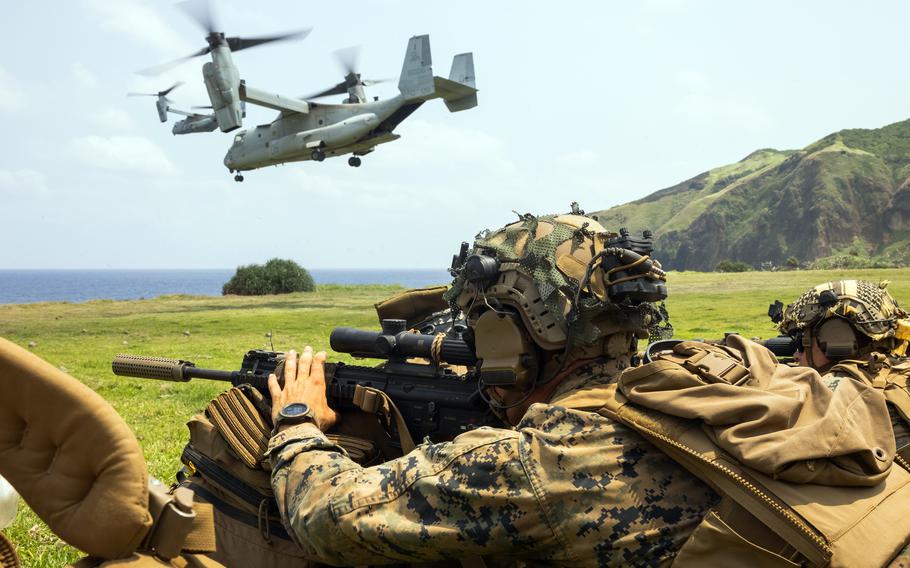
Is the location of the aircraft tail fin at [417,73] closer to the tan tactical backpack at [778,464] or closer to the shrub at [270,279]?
the shrub at [270,279]

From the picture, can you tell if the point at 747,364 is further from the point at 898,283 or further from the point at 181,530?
the point at 898,283

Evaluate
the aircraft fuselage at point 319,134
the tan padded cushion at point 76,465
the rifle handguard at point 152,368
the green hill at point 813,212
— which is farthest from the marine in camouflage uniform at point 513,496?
the green hill at point 813,212

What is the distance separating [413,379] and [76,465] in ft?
6.61

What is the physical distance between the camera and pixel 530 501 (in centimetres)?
245

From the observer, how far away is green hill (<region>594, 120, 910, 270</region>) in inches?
3639

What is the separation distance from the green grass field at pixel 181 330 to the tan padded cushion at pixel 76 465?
318 centimetres

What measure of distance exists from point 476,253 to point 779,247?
10787cm

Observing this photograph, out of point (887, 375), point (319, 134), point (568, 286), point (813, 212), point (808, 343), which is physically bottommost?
point (887, 375)

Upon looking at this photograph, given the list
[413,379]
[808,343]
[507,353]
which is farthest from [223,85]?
[507,353]

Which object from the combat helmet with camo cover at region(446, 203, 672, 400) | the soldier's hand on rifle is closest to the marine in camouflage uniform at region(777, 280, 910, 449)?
the combat helmet with camo cover at region(446, 203, 672, 400)

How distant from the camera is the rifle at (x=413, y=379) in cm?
381

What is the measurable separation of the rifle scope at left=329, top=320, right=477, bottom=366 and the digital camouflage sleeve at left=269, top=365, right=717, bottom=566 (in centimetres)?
111

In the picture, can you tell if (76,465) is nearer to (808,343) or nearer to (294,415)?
(294,415)

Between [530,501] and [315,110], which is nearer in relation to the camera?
[530,501]
